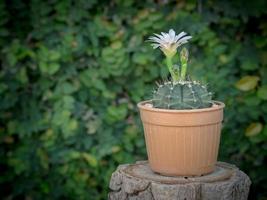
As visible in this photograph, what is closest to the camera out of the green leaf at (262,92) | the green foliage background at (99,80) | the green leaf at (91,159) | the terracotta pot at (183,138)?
the terracotta pot at (183,138)

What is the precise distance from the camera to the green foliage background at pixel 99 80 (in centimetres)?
344

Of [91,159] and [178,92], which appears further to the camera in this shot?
[91,159]

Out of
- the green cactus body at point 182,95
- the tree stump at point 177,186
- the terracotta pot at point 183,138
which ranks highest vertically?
the green cactus body at point 182,95

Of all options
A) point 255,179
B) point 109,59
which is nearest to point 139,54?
point 109,59

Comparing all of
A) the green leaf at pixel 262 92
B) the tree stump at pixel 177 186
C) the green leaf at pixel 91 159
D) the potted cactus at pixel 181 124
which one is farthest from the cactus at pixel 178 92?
the green leaf at pixel 91 159

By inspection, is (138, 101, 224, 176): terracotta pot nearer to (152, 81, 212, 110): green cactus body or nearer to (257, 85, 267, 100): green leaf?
(152, 81, 212, 110): green cactus body

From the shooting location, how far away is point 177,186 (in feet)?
7.64

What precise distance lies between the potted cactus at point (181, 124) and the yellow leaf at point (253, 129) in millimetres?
991

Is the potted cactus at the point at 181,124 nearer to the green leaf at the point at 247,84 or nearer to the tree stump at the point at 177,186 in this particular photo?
the tree stump at the point at 177,186

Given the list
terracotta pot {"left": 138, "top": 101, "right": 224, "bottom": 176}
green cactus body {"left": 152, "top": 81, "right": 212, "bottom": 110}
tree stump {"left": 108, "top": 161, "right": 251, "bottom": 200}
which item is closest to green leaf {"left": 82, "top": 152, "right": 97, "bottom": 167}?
tree stump {"left": 108, "top": 161, "right": 251, "bottom": 200}

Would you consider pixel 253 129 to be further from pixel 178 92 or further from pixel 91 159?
pixel 178 92

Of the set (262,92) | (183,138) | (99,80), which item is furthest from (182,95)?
(99,80)

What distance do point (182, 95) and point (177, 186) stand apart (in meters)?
0.35

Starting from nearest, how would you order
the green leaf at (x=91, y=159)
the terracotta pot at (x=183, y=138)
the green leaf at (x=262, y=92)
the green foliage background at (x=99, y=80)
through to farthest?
the terracotta pot at (x=183, y=138) < the green leaf at (x=262, y=92) < the green foliage background at (x=99, y=80) < the green leaf at (x=91, y=159)
